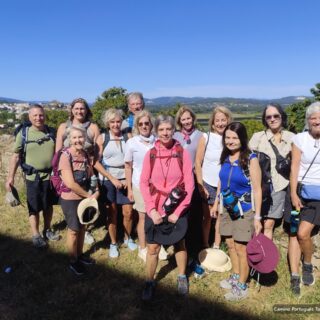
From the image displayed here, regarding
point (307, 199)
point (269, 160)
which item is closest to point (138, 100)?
point (269, 160)

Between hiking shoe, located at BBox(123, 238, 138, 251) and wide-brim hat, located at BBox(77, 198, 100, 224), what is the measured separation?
107 cm

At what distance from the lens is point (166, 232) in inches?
142

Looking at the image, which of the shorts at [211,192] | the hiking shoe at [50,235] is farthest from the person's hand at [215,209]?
Answer: the hiking shoe at [50,235]

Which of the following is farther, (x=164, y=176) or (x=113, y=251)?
(x=113, y=251)

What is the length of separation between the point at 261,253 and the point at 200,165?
126cm

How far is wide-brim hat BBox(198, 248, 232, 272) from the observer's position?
4.35m

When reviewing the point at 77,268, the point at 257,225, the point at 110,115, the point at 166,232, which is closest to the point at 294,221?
the point at 257,225

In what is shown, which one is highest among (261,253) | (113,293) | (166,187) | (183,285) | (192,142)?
(192,142)

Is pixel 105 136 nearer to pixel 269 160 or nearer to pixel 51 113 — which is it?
pixel 269 160

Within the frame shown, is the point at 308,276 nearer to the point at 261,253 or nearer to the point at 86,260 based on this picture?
the point at 261,253

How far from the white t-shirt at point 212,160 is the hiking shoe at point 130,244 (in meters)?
1.56

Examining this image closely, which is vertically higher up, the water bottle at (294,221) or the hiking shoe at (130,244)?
the water bottle at (294,221)

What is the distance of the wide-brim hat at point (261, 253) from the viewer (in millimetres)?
3555

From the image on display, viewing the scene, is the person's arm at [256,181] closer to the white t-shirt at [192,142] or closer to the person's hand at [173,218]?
the person's hand at [173,218]
